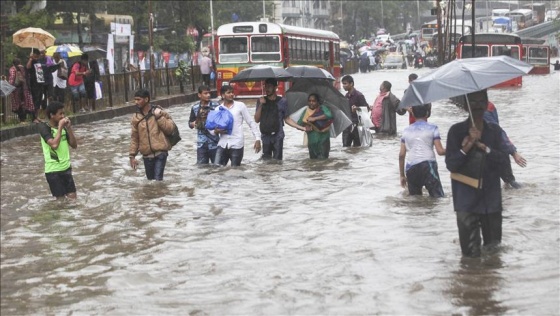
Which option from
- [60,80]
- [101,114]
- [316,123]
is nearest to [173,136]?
[316,123]

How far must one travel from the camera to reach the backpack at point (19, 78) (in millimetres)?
24656

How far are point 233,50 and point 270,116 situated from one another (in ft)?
66.2

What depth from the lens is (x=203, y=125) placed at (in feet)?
54.4

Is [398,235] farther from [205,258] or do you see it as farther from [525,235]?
[205,258]

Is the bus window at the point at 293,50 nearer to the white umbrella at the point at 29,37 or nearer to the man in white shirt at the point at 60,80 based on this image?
the white umbrella at the point at 29,37

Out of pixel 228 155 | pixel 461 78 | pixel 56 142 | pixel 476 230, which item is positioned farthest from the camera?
pixel 228 155

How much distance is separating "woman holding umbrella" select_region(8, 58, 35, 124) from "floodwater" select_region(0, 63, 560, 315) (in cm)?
644

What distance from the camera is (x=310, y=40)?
41.3 meters

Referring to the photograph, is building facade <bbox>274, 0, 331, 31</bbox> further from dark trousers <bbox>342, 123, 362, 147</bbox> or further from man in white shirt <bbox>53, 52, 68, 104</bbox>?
dark trousers <bbox>342, 123, 362, 147</bbox>

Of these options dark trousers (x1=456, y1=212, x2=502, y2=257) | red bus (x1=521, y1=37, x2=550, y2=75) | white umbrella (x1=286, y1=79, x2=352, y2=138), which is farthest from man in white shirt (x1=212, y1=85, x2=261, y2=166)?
red bus (x1=521, y1=37, x2=550, y2=75)

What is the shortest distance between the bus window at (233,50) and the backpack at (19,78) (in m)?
13.2

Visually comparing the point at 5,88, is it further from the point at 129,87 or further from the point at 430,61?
the point at 430,61

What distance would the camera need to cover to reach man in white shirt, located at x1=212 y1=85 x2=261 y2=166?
53.8 feet

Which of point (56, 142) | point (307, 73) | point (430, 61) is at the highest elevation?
point (307, 73)
